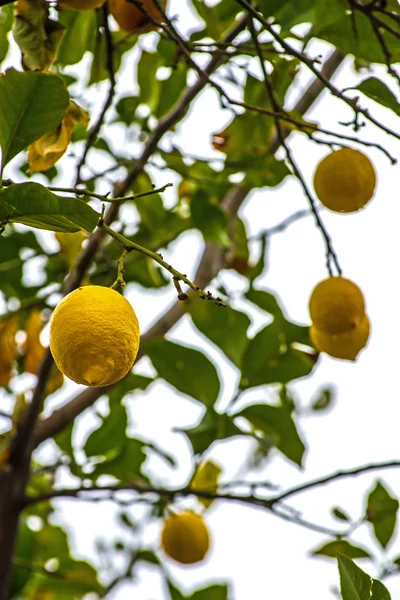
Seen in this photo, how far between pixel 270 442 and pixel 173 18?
0.74m

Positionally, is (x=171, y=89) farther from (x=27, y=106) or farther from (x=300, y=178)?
(x=27, y=106)

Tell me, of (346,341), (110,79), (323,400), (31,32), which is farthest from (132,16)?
(323,400)

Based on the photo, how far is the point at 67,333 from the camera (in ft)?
2.00

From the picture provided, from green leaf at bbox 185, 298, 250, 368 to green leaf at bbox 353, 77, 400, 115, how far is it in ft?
1.72

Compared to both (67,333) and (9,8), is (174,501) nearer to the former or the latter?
(67,333)

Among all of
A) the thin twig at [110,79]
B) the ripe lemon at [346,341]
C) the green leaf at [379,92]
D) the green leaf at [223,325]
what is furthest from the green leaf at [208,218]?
the green leaf at [379,92]

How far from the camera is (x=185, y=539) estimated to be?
1.25 m

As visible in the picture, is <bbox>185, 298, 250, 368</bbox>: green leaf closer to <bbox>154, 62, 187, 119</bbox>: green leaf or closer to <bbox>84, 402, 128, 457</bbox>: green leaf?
<bbox>84, 402, 128, 457</bbox>: green leaf

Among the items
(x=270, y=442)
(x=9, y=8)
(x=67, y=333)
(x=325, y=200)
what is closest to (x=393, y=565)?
(x=270, y=442)

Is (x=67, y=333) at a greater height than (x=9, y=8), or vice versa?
(x=9, y=8)

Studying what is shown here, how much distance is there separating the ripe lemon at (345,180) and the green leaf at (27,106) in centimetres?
40

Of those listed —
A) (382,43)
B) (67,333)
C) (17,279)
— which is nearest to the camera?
(67,333)

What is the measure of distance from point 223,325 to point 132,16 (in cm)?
55

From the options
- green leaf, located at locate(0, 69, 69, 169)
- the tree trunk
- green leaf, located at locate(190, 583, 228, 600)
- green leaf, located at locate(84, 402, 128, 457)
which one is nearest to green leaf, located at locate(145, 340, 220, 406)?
green leaf, located at locate(84, 402, 128, 457)
